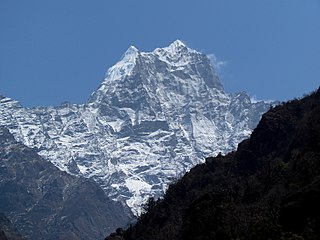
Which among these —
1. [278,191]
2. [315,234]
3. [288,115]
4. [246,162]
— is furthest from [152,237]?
[315,234]

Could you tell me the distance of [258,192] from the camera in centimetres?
8788

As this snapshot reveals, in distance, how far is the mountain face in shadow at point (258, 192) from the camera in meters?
51.9

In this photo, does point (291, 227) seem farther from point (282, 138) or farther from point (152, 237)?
point (282, 138)

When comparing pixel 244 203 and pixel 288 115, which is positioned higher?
pixel 288 115

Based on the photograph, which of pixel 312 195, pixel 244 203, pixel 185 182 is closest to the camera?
pixel 312 195

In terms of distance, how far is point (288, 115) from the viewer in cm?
12219

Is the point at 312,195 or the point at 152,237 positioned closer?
the point at 312,195

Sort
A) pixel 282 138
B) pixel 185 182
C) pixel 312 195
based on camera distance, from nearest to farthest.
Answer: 1. pixel 312 195
2. pixel 282 138
3. pixel 185 182

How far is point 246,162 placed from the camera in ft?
395

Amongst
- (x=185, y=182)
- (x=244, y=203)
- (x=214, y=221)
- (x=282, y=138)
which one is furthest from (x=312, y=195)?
(x=185, y=182)

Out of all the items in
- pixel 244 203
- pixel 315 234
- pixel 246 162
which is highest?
pixel 246 162

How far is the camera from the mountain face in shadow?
170ft

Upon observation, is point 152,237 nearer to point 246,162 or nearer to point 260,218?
point 246,162

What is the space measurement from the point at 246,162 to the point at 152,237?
73.9ft
